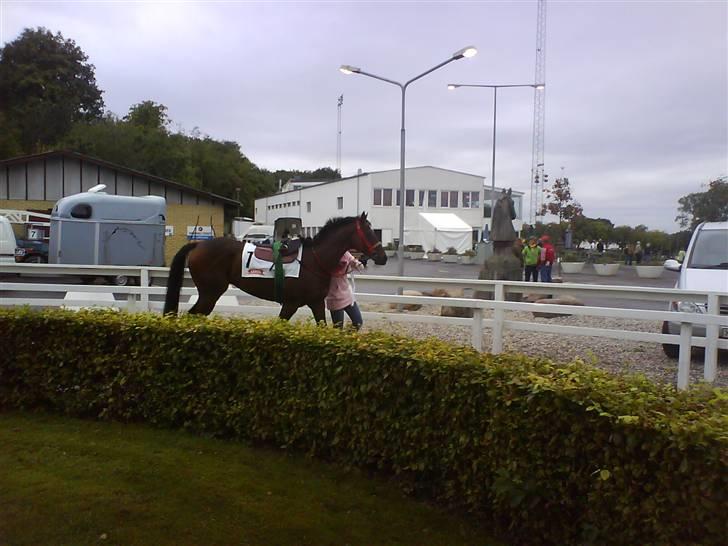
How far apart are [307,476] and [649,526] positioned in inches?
87.2

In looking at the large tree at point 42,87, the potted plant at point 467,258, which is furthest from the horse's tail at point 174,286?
the large tree at point 42,87

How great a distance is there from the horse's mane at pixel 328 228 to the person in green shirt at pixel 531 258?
12.1 meters

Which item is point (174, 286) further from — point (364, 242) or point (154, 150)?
point (154, 150)

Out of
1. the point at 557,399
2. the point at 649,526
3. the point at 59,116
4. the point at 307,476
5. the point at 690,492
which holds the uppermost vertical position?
the point at 59,116

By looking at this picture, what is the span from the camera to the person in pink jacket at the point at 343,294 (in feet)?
25.4

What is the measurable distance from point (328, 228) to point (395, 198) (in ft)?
145

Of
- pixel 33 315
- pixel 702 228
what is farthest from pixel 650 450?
pixel 702 228

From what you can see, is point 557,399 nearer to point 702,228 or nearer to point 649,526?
point 649,526

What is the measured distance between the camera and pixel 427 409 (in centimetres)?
378

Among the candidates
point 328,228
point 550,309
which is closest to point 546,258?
point 550,309

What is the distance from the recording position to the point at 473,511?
3646 mm

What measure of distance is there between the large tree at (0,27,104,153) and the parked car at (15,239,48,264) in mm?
26429

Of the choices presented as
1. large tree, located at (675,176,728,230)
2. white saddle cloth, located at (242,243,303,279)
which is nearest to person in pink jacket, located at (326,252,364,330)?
white saddle cloth, located at (242,243,303,279)

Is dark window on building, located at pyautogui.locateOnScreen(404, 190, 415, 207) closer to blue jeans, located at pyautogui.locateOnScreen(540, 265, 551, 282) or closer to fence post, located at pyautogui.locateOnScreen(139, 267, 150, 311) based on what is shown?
blue jeans, located at pyautogui.locateOnScreen(540, 265, 551, 282)
